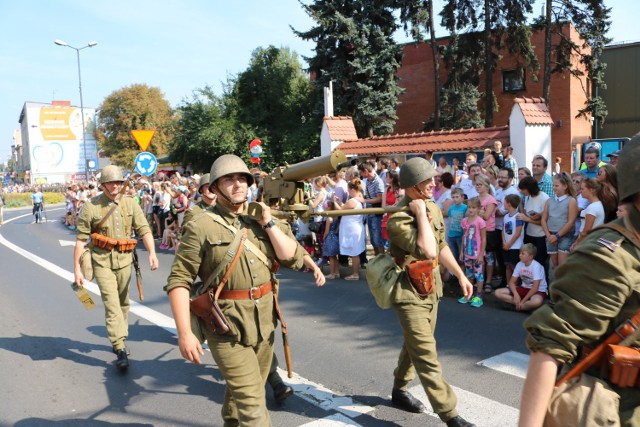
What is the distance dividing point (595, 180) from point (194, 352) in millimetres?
5524

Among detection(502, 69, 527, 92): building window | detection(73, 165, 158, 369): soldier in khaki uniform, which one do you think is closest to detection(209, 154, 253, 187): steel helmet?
detection(73, 165, 158, 369): soldier in khaki uniform

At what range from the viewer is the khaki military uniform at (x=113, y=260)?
5676mm

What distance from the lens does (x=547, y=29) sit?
23797mm

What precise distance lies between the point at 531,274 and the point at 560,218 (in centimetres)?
87

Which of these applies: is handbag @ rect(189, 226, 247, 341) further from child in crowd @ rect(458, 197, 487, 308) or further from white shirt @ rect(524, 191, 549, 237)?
white shirt @ rect(524, 191, 549, 237)

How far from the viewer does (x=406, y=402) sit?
430cm

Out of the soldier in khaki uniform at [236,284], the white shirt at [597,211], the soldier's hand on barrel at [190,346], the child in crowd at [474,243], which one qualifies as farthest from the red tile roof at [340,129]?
the soldier's hand on barrel at [190,346]

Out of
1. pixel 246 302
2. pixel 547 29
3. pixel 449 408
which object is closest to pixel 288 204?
pixel 246 302

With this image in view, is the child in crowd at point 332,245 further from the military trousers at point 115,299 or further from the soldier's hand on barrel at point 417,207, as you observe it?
the soldier's hand on barrel at point 417,207

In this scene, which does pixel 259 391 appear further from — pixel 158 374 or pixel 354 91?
pixel 354 91

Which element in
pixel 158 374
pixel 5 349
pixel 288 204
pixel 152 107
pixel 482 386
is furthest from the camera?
pixel 152 107

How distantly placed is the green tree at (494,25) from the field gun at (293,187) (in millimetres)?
24856

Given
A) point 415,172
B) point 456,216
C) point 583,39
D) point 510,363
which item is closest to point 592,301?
point 415,172

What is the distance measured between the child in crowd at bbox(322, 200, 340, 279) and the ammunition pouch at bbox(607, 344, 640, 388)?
800cm
